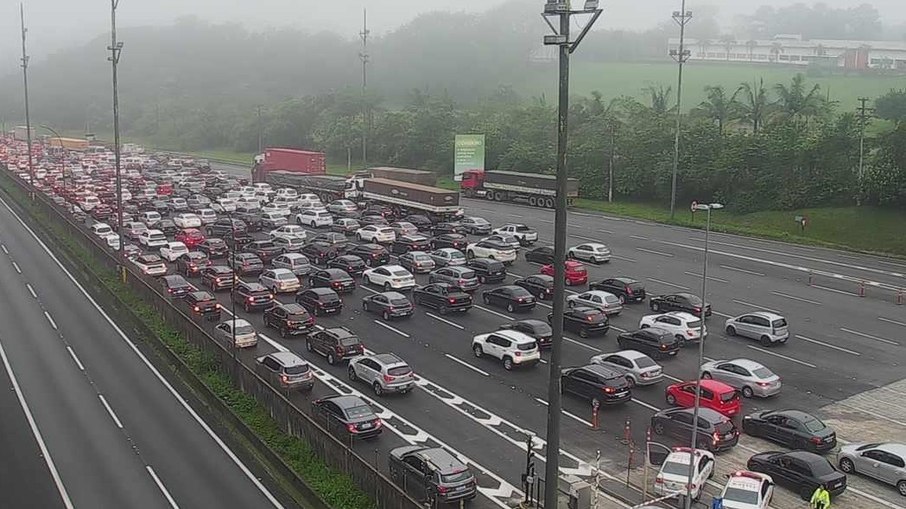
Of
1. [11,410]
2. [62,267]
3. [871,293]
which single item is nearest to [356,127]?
[62,267]

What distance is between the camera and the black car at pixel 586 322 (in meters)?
38.2

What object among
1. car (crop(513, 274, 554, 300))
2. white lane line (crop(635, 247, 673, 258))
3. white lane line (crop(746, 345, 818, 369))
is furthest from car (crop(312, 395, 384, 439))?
white lane line (crop(635, 247, 673, 258))

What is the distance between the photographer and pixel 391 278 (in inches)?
1839

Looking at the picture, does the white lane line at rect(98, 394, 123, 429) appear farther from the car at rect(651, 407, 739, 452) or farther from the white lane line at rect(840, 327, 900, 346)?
the white lane line at rect(840, 327, 900, 346)

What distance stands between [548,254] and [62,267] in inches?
1209

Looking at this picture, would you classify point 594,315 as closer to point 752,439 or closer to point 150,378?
point 752,439

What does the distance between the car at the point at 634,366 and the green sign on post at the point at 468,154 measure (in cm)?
5642

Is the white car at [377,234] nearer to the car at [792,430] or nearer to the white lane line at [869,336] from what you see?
the white lane line at [869,336]

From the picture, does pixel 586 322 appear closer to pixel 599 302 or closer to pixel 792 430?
pixel 599 302

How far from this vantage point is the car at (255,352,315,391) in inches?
1215

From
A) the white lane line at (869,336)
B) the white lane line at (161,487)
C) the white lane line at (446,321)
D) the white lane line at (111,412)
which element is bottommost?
the white lane line at (161,487)

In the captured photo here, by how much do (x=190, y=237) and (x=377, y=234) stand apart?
13.2m

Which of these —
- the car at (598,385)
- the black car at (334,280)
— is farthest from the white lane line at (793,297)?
the black car at (334,280)

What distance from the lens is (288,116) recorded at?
512 feet
